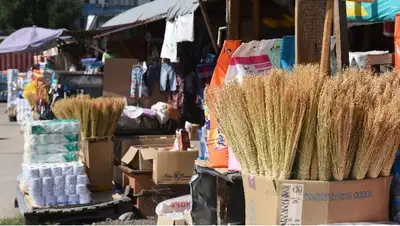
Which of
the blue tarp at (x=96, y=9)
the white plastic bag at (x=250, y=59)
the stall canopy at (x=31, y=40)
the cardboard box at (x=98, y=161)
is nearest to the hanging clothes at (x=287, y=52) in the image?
the white plastic bag at (x=250, y=59)

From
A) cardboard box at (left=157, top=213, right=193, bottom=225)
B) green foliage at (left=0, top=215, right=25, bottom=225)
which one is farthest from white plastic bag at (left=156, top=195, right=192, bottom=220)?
green foliage at (left=0, top=215, right=25, bottom=225)

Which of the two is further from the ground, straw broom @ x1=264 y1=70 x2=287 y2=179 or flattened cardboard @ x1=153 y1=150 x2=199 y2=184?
straw broom @ x1=264 y1=70 x2=287 y2=179

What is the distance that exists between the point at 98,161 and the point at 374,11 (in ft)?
11.0

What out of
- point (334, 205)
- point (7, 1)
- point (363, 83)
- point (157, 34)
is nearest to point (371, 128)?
point (363, 83)

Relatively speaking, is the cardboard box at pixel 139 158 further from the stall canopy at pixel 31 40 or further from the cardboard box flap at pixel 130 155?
the stall canopy at pixel 31 40

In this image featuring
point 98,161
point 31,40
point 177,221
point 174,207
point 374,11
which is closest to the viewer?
point 177,221

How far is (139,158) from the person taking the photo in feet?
21.6

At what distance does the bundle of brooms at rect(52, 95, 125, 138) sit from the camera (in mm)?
6691

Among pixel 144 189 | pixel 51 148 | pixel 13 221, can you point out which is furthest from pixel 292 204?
pixel 13 221

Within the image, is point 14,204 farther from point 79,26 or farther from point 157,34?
point 79,26

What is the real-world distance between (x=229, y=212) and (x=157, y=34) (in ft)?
28.8

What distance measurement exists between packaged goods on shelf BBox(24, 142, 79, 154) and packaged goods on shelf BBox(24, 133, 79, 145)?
3 cm

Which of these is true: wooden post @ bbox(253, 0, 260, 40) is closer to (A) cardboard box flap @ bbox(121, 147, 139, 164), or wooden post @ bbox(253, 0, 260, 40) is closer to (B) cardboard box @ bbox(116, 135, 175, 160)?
(A) cardboard box flap @ bbox(121, 147, 139, 164)

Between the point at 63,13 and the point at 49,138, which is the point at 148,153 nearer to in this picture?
the point at 49,138
